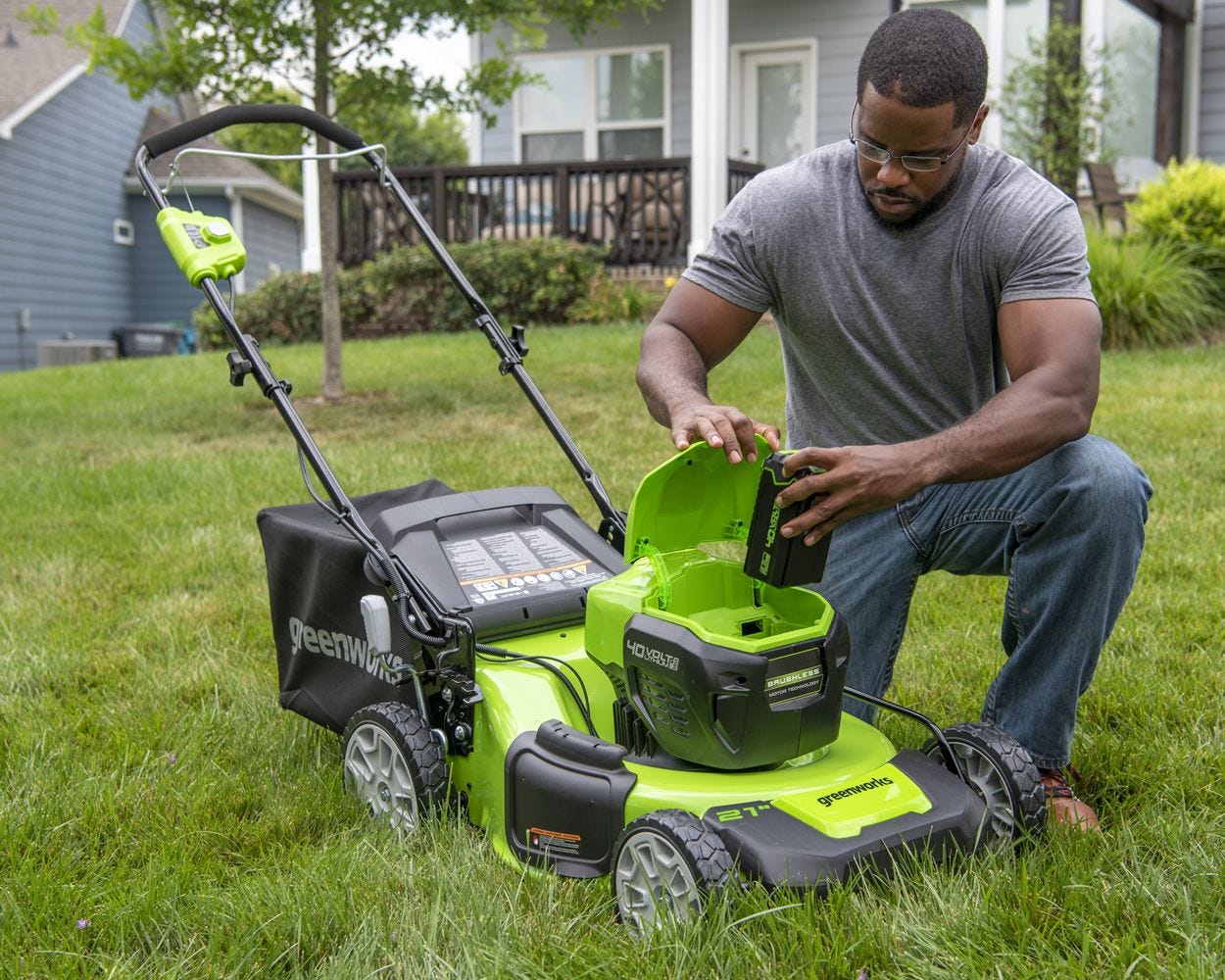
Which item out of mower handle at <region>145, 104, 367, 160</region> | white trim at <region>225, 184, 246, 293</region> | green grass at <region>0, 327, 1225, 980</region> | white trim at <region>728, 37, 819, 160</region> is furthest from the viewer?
white trim at <region>225, 184, 246, 293</region>

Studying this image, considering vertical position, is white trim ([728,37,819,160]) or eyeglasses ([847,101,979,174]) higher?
white trim ([728,37,819,160])

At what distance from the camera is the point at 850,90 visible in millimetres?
12938

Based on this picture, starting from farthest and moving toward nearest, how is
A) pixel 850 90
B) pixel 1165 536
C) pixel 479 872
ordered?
pixel 850 90 → pixel 1165 536 → pixel 479 872

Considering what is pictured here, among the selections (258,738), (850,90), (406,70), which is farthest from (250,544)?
(850,90)

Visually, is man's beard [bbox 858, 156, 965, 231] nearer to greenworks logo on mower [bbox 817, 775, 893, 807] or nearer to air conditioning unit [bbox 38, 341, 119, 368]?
greenworks logo on mower [bbox 817, 775, 893, 807]

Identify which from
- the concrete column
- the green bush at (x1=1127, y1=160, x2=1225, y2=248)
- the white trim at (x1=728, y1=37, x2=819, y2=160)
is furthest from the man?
the white trim at (x1=728, y1=37, x2=819, y2=160)

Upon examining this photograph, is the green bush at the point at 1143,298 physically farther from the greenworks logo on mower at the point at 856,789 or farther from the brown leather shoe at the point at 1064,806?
the greenworks logo on mower at the point at 856,789

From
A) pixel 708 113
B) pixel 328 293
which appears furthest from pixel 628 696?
pixel 708 113

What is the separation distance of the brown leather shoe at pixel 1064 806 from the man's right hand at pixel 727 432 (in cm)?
80

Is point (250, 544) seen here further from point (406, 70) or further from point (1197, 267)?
point (1197, 267)

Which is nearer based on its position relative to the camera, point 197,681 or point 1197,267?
point 197,681

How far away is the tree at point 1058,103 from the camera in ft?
38.1

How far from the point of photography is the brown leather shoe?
7.41 ft

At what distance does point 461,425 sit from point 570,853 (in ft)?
15.5
